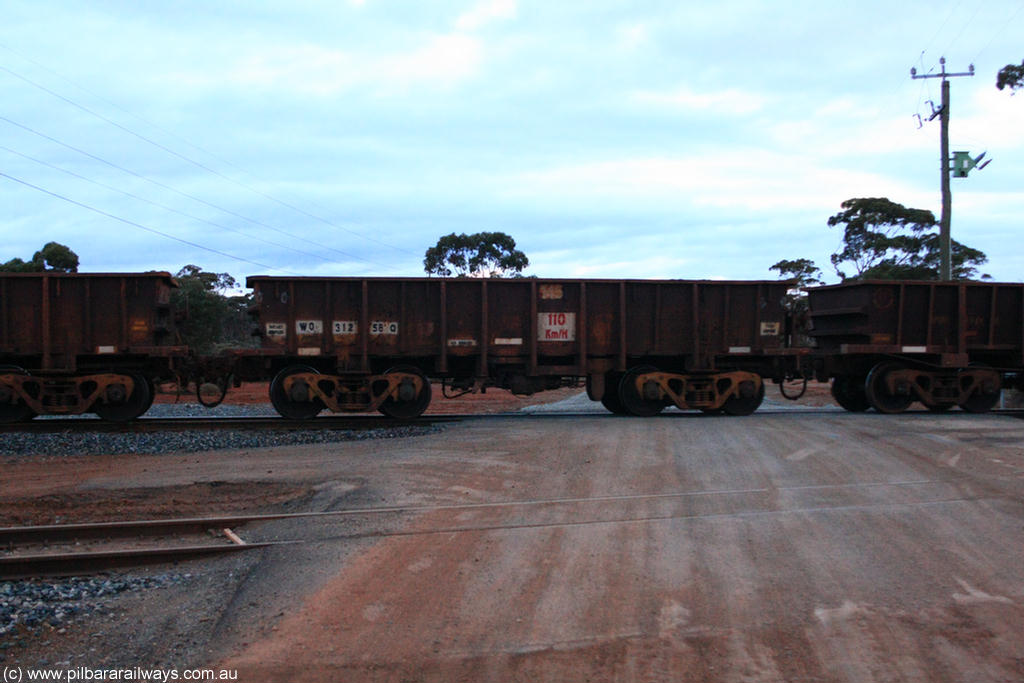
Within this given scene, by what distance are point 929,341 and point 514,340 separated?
27.7ft

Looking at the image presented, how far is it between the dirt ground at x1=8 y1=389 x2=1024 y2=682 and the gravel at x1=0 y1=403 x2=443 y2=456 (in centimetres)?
180

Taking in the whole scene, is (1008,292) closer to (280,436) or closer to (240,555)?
(280,436)

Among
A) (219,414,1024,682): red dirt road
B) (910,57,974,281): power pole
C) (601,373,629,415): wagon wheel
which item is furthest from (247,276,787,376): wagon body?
(910,57,974,281): power pole

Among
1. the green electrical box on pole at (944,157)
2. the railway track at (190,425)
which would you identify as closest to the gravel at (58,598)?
the railway track at (190,425)

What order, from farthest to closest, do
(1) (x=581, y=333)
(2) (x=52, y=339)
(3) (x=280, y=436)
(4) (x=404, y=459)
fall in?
1. (1) (x=581, y=333)
2. (2) (x=52, y=339)
3. (3) (x=280, y=436)
4. (4) (x=404, y=459)

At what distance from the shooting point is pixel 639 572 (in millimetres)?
5520

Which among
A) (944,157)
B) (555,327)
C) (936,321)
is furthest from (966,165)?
(555,327)

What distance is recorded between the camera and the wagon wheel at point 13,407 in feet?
45.5

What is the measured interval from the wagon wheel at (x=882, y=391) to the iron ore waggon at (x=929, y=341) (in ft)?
0.06

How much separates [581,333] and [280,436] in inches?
238

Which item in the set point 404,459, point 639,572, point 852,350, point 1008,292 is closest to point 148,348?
point 404,459

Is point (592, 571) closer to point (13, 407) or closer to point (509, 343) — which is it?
point (509, 343)

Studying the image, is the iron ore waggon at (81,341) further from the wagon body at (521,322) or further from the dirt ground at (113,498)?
the dirt ground at (113,498)

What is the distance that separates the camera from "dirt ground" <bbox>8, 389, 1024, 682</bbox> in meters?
4.29
